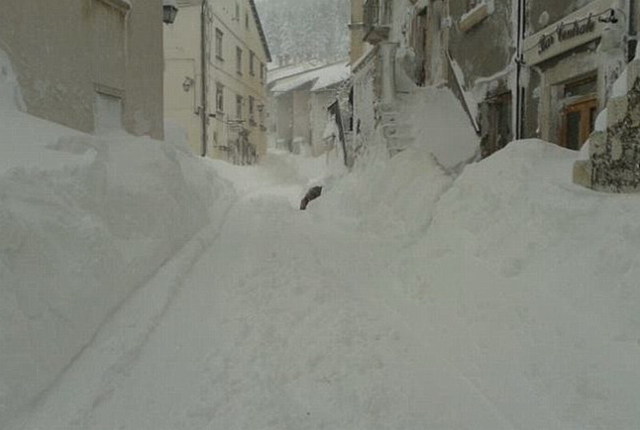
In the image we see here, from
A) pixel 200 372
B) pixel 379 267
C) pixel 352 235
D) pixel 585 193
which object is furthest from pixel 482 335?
pixel 352 235

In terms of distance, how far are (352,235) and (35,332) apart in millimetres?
6429

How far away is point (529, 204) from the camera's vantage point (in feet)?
18.1

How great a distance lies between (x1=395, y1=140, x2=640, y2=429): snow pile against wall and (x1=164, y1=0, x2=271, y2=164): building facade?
1604cm

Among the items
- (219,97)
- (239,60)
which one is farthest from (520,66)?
(239,60)

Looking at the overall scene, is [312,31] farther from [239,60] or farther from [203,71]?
[203,71]

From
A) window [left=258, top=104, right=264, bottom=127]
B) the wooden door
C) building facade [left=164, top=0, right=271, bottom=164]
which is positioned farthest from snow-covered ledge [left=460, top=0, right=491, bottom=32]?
window [left=258, top=104, right=264, bottom=127]

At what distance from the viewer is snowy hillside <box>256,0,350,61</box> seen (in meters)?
71.4

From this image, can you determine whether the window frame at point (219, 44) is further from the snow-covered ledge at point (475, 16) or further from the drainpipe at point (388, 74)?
the snow-covered ledge at point (475, 16)

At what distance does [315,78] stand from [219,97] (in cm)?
1916

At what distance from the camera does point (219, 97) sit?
2575 centimetres

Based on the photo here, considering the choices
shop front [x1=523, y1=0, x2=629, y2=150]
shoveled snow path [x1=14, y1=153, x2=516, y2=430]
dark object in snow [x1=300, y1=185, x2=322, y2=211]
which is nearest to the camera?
shoveled snow path [x1=14, y1=153, x2=516, y2=430]

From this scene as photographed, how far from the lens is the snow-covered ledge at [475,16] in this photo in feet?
31.0

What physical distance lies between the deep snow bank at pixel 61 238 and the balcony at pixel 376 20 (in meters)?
10.4

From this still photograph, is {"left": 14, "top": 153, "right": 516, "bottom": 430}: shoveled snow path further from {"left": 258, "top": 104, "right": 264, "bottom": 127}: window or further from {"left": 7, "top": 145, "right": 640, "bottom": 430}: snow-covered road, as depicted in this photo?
{"left": 258, "top": 104, "right": 264, "bottom": 127}: window
